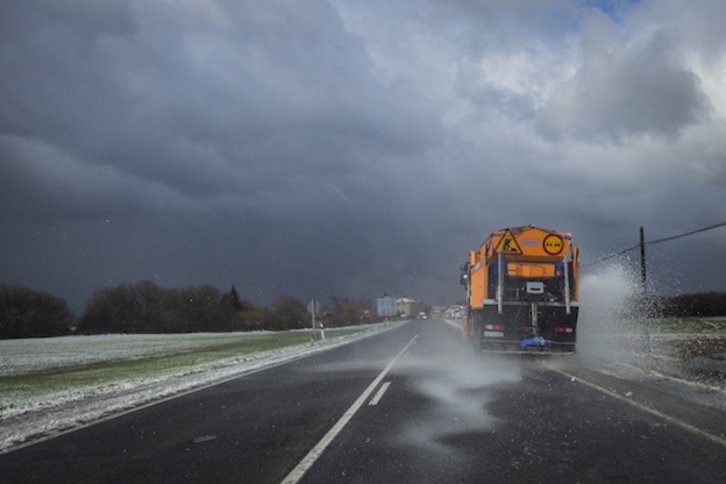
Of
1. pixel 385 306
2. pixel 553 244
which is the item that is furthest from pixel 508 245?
pixel 385 306

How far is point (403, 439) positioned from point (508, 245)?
32.0 ft

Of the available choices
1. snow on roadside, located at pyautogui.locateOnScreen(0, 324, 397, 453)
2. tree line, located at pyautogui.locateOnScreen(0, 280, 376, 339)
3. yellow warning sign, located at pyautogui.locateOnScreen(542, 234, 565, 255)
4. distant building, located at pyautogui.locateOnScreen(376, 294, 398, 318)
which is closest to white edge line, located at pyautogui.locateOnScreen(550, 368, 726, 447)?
yellow warning sign, located at pyautogui.locateOnScreen(542, 234, 565, 255)

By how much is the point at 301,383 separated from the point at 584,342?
15.6m

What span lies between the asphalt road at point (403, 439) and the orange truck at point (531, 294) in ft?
12.6

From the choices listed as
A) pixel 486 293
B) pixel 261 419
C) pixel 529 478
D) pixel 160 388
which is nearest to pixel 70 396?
pixel 160 388

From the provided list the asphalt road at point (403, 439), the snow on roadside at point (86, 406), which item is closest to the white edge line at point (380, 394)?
the asphalt road at point (403, 439)

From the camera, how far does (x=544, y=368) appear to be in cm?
1262

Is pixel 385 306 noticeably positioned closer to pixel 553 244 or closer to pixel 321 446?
pixel 553 244

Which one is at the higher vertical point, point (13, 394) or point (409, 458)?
point (409, 458)

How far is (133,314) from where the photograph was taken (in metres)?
81.2

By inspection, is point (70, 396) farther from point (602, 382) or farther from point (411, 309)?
point (411, 309)

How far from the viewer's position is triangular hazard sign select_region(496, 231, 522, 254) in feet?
46.8

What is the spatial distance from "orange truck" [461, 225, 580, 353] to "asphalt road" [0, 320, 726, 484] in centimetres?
384

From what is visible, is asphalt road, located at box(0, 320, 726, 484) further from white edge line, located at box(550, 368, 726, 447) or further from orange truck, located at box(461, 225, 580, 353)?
orange truck, located at box(461, 225, 580, 353)
